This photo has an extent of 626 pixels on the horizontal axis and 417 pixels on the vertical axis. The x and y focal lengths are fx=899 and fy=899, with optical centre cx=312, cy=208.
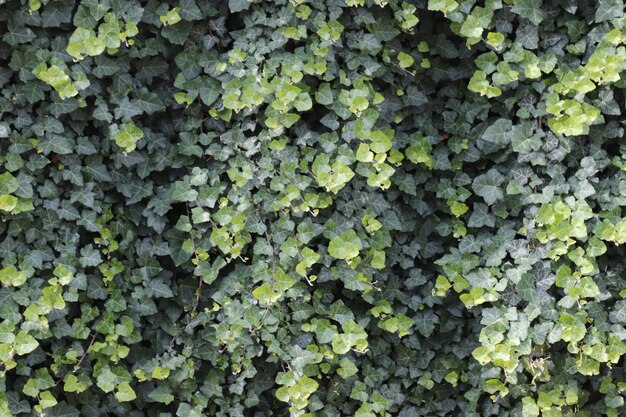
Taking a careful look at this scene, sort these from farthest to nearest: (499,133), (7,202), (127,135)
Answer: (499,133), (127,135), (7,202)

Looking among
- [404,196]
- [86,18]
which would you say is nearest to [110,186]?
[86,18]

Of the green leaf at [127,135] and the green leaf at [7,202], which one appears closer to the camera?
the green leaf at [7,202]

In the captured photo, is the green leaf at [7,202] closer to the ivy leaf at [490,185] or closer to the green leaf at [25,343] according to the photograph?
the green leaf at [25,343]

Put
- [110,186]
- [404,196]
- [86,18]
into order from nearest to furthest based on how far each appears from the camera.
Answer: [86,18] < [110,186] < [404,196]

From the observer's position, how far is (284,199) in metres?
2.71

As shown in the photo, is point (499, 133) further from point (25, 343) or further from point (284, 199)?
point (25, 343)

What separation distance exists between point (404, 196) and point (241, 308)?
0.66 metres

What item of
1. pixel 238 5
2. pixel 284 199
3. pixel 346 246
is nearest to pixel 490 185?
pixel 346 246

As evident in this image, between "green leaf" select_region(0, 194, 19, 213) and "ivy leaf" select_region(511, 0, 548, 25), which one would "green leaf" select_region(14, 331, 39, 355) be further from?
"ivy leaf" select_region(511, 0, 548, 25)

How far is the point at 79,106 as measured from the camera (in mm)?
2664

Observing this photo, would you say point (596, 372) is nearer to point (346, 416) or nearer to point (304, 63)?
point (346, 416)

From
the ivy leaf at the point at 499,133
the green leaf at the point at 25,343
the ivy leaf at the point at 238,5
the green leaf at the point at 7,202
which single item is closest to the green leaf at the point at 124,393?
the green leaf at the point at 25,343

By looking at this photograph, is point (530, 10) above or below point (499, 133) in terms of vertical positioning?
above

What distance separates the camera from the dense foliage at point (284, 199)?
8.78 ft
